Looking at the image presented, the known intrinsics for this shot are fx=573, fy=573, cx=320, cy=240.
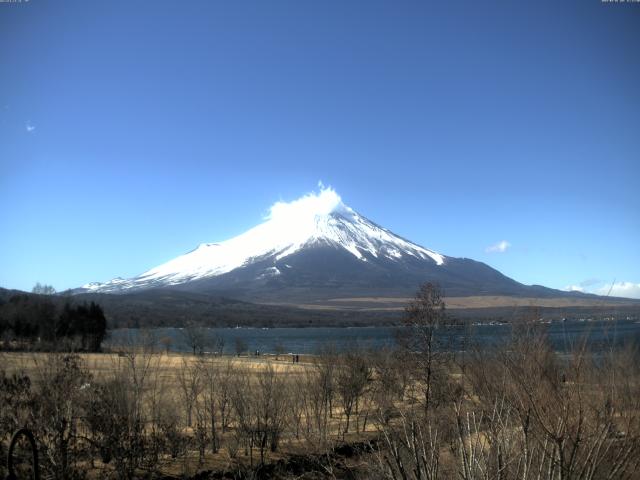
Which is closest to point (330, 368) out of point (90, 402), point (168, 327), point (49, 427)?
point (90, 402)

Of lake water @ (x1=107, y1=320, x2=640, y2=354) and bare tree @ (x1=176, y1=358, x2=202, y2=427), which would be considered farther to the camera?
bare tree @ (x1=176, y1=358, x2=202, y2=427)

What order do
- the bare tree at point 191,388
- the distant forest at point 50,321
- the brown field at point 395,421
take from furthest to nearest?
1. the distant forest at point 50,321
2. the bare tree at point 191,388
3. the brown field at point 395,421

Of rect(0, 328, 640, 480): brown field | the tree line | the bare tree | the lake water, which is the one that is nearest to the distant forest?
the lake water

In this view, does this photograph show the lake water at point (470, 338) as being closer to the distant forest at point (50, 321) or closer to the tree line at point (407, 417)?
the tree line at point (407, 417)

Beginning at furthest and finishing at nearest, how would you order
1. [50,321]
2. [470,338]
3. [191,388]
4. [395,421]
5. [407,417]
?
1. [50,321]
2. [191,388]
3. [470,338]
4. [395,421]
5. [407,417]

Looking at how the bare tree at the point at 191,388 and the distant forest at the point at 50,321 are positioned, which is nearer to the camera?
the bare tree at the point at 191,388

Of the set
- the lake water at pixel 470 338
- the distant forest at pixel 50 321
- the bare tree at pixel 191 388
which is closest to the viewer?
Result: the lake water at pixel 470 338

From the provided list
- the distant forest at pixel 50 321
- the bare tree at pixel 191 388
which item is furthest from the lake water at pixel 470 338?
the distant forest at pixel 50 321

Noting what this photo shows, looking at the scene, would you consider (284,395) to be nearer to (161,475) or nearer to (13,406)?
(161,475)

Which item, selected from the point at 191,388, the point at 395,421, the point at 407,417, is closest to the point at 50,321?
the point at 191,388

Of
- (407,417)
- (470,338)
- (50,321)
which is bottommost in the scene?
(50,321)

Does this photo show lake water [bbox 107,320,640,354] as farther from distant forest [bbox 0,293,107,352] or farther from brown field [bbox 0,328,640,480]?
distant forest [bbox 0,293,107,352]

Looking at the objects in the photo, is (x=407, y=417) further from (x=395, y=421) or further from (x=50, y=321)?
(x=50, y=321)

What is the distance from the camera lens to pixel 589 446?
5.43 meters
